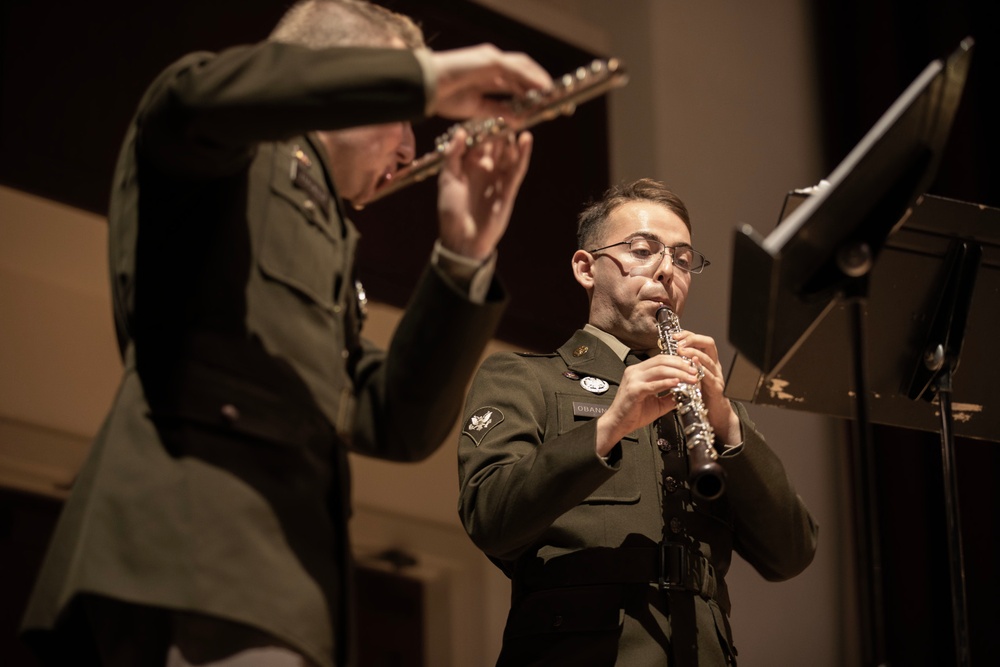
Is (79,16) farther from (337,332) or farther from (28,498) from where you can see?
(337,332)

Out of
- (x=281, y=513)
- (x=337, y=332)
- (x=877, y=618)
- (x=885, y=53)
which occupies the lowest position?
(x=877, y=618)

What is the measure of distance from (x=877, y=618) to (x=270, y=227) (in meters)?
0.89

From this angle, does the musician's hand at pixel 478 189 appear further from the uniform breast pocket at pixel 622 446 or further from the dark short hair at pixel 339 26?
the uniform breast pocket at pixel 622 446

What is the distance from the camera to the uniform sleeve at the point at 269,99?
1338 mm

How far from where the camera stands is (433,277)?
1504 mm

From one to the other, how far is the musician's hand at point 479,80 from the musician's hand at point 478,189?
7cm

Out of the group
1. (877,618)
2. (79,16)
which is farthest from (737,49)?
(877,618)

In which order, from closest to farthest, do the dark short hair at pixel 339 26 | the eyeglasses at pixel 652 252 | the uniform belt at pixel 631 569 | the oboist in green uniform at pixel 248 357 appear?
the oboist in green uniform at pixel 248 357, the dark short hair at pixel 339 26, the uniform belt at pixel 631 569, the eyeglasses at pixel 652 252

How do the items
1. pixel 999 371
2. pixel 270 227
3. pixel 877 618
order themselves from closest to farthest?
pixel 270 227 < pixel 877 618 < pixel 999 371

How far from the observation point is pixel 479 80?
4.65 ft

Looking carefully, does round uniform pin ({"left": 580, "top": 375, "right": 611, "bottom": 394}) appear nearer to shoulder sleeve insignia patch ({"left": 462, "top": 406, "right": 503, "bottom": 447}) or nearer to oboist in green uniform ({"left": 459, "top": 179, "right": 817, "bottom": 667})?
oboist in green uniform ({"left": 459, "top": 179, "right": 817, "bottom": 667})

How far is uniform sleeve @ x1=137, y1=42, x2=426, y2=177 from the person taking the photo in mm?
1338

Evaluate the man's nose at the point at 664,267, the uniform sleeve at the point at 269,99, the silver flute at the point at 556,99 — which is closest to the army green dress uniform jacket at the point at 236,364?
the uniform sleeve at the point at 269,99

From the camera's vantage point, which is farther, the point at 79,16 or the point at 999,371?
the point at 79,16
